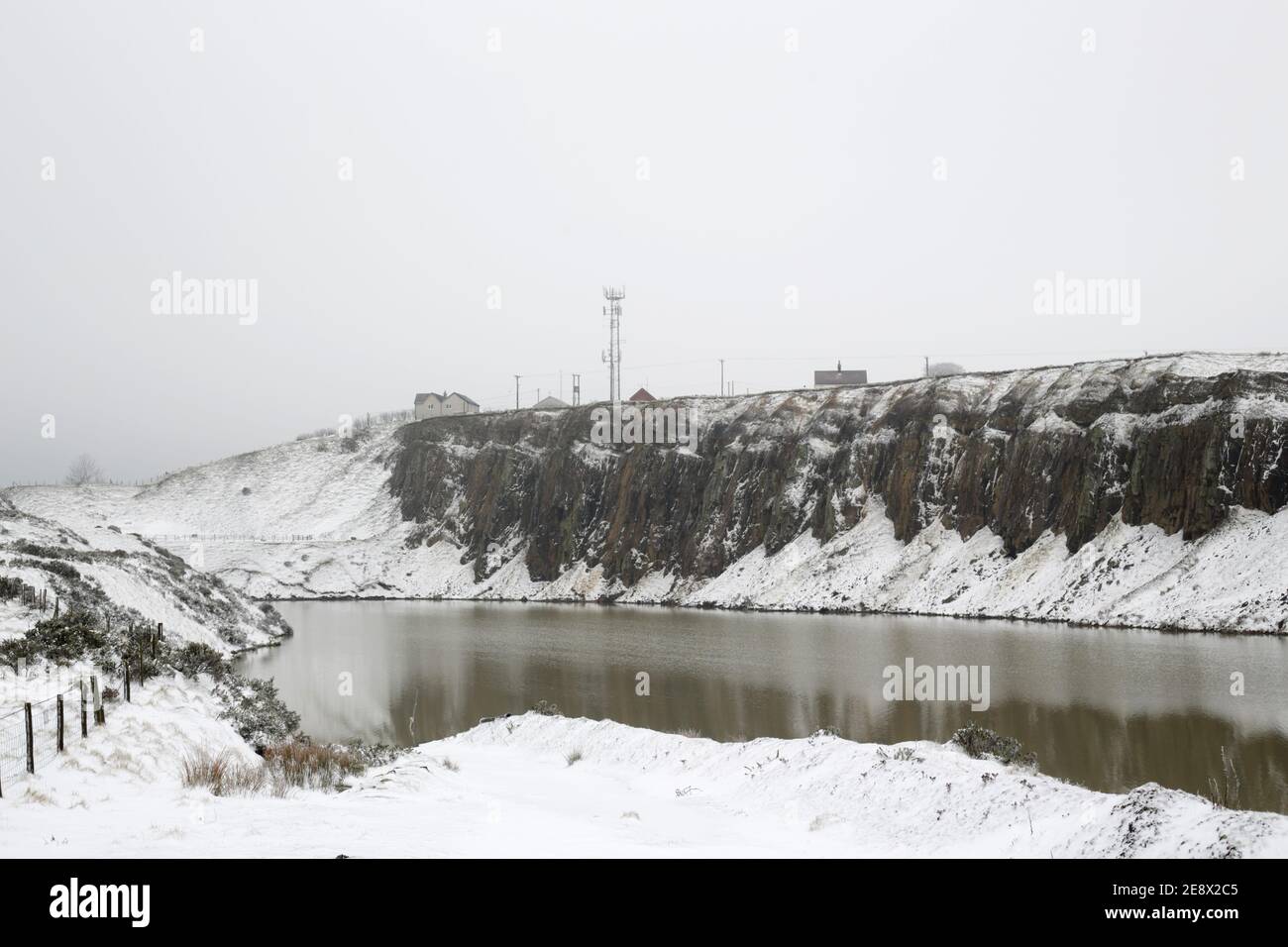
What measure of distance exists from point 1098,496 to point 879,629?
20.6m

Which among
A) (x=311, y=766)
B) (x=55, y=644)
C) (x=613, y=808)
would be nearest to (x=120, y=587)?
(x=55, y=644)

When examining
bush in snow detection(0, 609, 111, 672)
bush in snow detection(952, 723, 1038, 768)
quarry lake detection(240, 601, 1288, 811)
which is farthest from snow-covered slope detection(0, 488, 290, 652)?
bush in snow detection(952, 723, 1038, 768)

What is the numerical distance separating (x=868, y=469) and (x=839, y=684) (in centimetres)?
4513

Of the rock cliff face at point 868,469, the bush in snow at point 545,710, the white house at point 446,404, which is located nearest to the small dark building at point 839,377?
the rock cliff face at point 868,469

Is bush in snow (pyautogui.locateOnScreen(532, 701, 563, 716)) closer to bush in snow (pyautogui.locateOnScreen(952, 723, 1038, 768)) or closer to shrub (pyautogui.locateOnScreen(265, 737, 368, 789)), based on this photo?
shrub (pyautogui.locateOnScreen(265, 737, 368, 789))

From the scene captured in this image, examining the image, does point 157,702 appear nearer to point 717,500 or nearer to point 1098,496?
point 1098,496

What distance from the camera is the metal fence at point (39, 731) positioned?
14.1 m

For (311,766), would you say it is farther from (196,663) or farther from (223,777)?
(196,663)

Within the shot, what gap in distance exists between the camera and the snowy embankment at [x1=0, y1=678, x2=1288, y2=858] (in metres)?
11.2

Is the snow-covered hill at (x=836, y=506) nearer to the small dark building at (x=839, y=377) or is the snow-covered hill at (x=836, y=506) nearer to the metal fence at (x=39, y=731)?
the small dark building at (x=839, y=377)

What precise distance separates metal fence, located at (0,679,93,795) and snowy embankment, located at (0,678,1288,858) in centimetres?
32

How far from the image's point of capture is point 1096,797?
1441 cm

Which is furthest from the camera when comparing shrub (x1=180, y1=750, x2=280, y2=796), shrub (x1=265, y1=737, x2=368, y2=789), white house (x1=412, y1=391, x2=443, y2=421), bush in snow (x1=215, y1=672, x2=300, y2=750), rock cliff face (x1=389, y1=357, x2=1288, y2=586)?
white house (x1=412, y1=391, x2=443, y2=421)
